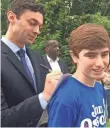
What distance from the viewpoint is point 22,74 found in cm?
221

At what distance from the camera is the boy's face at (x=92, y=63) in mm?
2016

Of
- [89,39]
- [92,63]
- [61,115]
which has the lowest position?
[61,115]

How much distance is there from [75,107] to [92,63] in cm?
27

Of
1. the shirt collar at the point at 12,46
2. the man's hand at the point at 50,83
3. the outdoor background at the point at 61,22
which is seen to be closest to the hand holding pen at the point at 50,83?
the man's hand at the point at 50,83

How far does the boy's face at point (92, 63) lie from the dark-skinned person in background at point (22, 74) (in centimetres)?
14

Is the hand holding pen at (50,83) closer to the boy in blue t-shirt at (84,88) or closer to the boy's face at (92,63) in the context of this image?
the boy in blue t-shirt at (84,88)

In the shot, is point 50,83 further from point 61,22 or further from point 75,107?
point 61,22

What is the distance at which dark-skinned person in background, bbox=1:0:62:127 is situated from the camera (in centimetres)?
207

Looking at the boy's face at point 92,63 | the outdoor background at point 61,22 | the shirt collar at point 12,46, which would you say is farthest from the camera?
the outdoor background at point 61,22

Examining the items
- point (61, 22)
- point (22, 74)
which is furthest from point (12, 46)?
point (61, 22)

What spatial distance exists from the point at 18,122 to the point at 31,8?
2.68ft

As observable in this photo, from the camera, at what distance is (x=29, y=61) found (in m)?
2.41

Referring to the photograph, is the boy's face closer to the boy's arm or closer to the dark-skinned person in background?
the dark-skinned person in background

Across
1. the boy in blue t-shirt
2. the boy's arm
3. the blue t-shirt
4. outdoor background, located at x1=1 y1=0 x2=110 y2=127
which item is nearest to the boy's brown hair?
the boy in blue t-shirt
